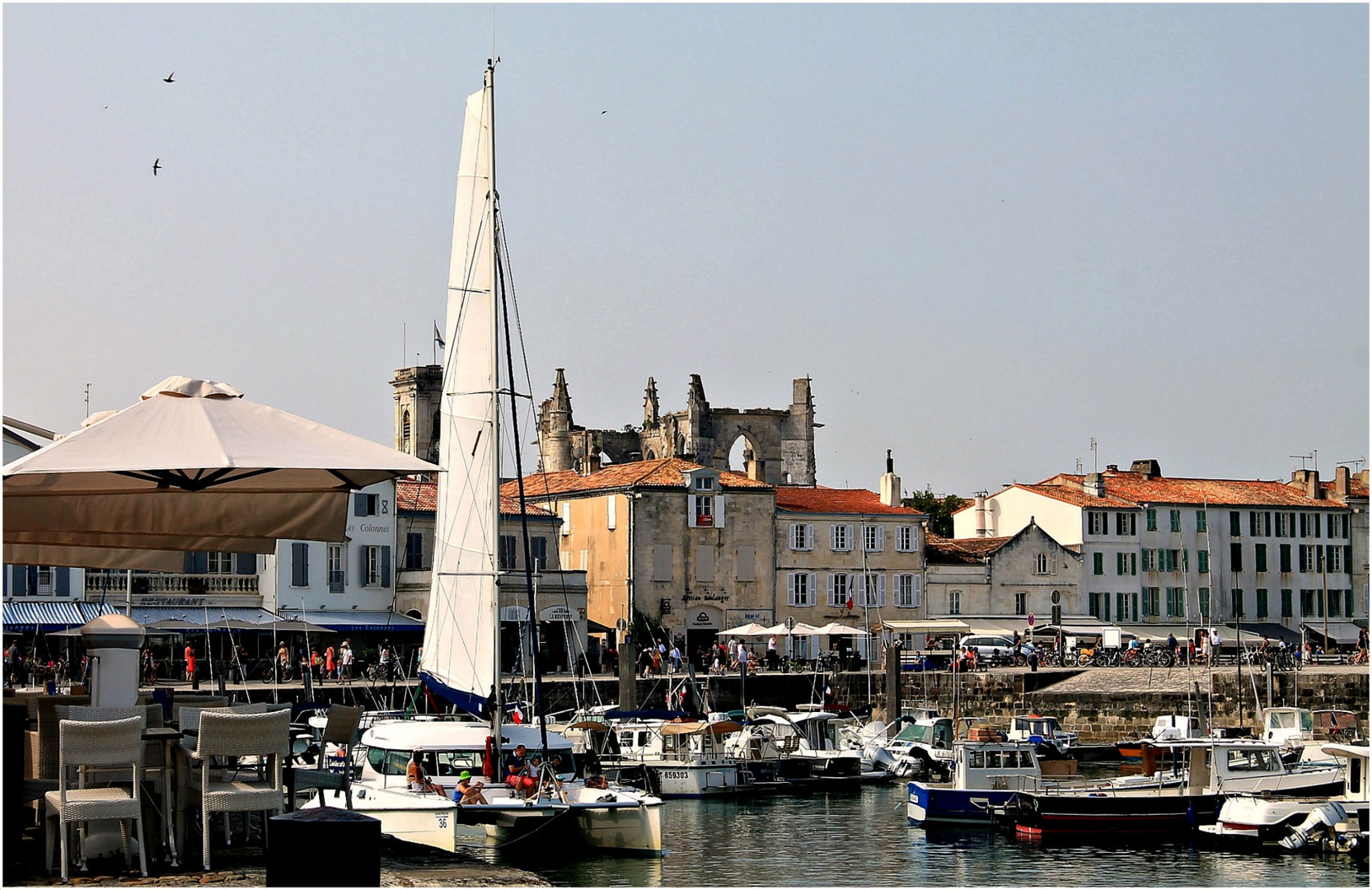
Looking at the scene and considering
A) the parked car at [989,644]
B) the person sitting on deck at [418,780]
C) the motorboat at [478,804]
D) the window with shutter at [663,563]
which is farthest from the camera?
the window with shutter at [663,563]

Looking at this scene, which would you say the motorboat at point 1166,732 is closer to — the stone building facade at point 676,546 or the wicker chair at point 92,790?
the stone building facade at point 676,546

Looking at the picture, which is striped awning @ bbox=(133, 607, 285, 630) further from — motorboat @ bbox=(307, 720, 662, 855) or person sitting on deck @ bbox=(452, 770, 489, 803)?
person sitting on deck @ bbox=(452, 770, 489, 803)

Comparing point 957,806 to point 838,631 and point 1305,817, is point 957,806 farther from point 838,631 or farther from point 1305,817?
point 838,631

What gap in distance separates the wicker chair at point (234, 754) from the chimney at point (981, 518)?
66.0 m

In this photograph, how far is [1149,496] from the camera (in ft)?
242

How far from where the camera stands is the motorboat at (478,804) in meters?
25.6

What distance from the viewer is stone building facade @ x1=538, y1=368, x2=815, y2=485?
80688 millimetres

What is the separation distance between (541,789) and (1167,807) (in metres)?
12.0

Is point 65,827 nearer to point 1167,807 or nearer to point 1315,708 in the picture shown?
point 1167,807

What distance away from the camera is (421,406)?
80562 mm

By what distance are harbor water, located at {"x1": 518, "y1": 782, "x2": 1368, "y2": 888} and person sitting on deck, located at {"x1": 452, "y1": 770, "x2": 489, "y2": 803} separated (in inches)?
50.1

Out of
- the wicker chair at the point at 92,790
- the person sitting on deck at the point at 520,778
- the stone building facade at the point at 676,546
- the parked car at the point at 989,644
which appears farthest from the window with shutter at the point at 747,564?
the wicker chair at the point at 92,790

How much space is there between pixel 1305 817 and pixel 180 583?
3512 centimetres

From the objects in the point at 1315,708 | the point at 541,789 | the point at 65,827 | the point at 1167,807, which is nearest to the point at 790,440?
the point at 1315,708
